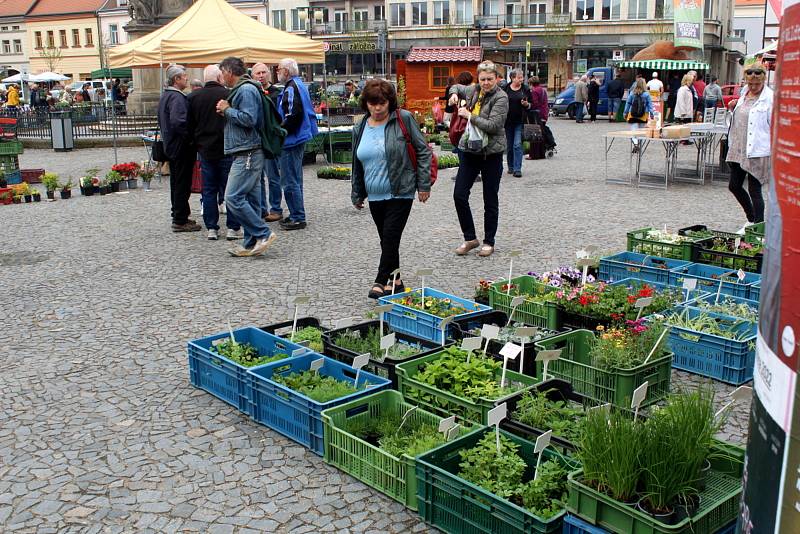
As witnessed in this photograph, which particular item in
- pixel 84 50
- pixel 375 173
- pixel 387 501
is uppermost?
pixel 84 50

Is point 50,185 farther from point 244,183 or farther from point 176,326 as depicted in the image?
point 176,326

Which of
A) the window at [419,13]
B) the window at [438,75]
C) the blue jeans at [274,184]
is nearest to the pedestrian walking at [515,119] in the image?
the blue jeans at [274,184]

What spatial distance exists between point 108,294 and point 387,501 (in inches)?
182

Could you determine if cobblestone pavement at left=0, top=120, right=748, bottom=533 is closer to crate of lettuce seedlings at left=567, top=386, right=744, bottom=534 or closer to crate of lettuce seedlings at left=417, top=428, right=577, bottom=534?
crate of lettuce seedlings at left=417, top=428, right=577, bottom=534

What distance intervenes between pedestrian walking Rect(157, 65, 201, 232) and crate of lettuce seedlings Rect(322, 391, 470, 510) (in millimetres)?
6349

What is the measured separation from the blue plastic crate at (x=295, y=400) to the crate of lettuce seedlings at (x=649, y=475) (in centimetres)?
153

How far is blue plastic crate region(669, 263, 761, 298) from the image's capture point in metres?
6.46

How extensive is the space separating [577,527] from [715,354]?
100 inches

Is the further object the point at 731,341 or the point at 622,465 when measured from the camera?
the point at 731,341

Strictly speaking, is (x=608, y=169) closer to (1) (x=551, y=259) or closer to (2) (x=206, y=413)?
(1) (x=551, y=259)

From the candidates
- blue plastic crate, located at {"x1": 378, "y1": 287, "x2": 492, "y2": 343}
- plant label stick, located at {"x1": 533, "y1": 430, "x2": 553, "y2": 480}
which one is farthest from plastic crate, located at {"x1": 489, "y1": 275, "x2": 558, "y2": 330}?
plant label stick, located at {"x1": 533, "y1": 430, "x2": 553, "y2": 480}

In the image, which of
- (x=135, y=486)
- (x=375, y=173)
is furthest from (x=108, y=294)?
(x=135, y=486)

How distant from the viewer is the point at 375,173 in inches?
273

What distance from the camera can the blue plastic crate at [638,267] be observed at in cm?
698
